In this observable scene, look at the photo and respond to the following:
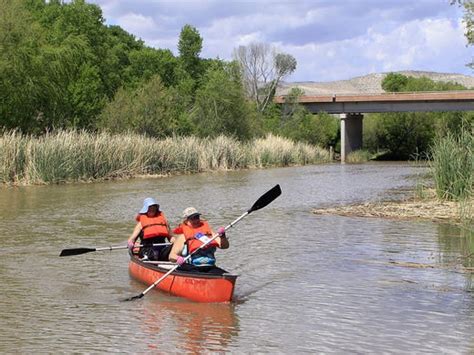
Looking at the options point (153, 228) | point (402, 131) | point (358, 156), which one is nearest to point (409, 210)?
point (153, 228)

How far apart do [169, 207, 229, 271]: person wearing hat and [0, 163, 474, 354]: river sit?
566 millimetres

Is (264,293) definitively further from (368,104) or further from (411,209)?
(368,104)

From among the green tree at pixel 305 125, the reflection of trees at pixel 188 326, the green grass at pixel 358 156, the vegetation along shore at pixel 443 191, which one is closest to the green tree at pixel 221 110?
the green tree at pixel 305 125

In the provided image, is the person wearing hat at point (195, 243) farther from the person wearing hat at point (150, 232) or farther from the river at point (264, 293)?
the person wearing hat at point (150, 232)

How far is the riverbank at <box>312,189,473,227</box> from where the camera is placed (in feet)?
57.4

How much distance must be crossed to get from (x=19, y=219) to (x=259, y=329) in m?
11.9

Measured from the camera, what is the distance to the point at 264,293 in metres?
10.6

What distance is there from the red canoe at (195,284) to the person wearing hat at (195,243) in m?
0.21

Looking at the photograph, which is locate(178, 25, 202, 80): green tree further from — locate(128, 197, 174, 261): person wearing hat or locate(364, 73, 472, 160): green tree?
locate(128, 197, 174, 261): person wearing hat

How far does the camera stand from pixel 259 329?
8695mm

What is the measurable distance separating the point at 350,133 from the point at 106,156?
40.0 meters

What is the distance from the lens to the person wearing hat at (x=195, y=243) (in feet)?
33.7

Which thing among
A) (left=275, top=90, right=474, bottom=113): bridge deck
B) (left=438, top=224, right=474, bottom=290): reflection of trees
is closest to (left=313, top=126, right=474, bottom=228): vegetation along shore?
(left=438, top=224, right=474, bottom=290): reflection of trees

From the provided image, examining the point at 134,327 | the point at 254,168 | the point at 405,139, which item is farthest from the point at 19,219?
the point at 405,139
